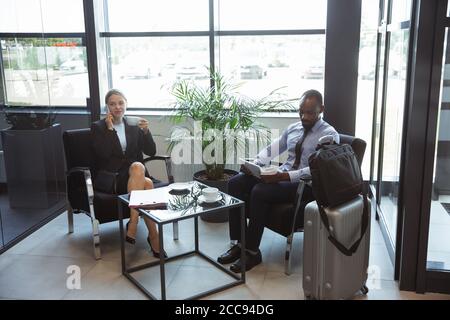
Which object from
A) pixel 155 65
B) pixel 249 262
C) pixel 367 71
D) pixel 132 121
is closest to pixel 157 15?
pixel 155 65

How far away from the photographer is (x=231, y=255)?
3.44 m

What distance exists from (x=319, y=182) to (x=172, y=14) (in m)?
2.82

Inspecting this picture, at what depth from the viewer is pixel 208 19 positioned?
4.73 metres

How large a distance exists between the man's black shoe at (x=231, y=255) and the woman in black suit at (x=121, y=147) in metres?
0.55

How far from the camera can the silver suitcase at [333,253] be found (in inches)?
108

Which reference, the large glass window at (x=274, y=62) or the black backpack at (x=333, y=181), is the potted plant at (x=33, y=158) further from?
the black backpack at (x=333, y=181)

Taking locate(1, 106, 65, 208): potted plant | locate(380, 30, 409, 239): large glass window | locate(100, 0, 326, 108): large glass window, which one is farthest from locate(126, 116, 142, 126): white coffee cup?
locate(380, 30, 409, 239): large glass window

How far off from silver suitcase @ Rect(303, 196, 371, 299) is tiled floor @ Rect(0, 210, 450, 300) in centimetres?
22

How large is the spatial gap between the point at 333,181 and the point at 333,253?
0.40 meters

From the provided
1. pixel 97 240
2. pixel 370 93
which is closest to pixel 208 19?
pixel 370 93

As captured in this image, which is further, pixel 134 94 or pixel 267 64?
pixel 134 94

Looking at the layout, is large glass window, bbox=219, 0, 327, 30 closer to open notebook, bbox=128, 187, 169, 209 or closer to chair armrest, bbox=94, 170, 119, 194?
chair armrest, bbox=94, 170, 119, 194

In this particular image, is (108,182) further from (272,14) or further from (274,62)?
(272,14)
